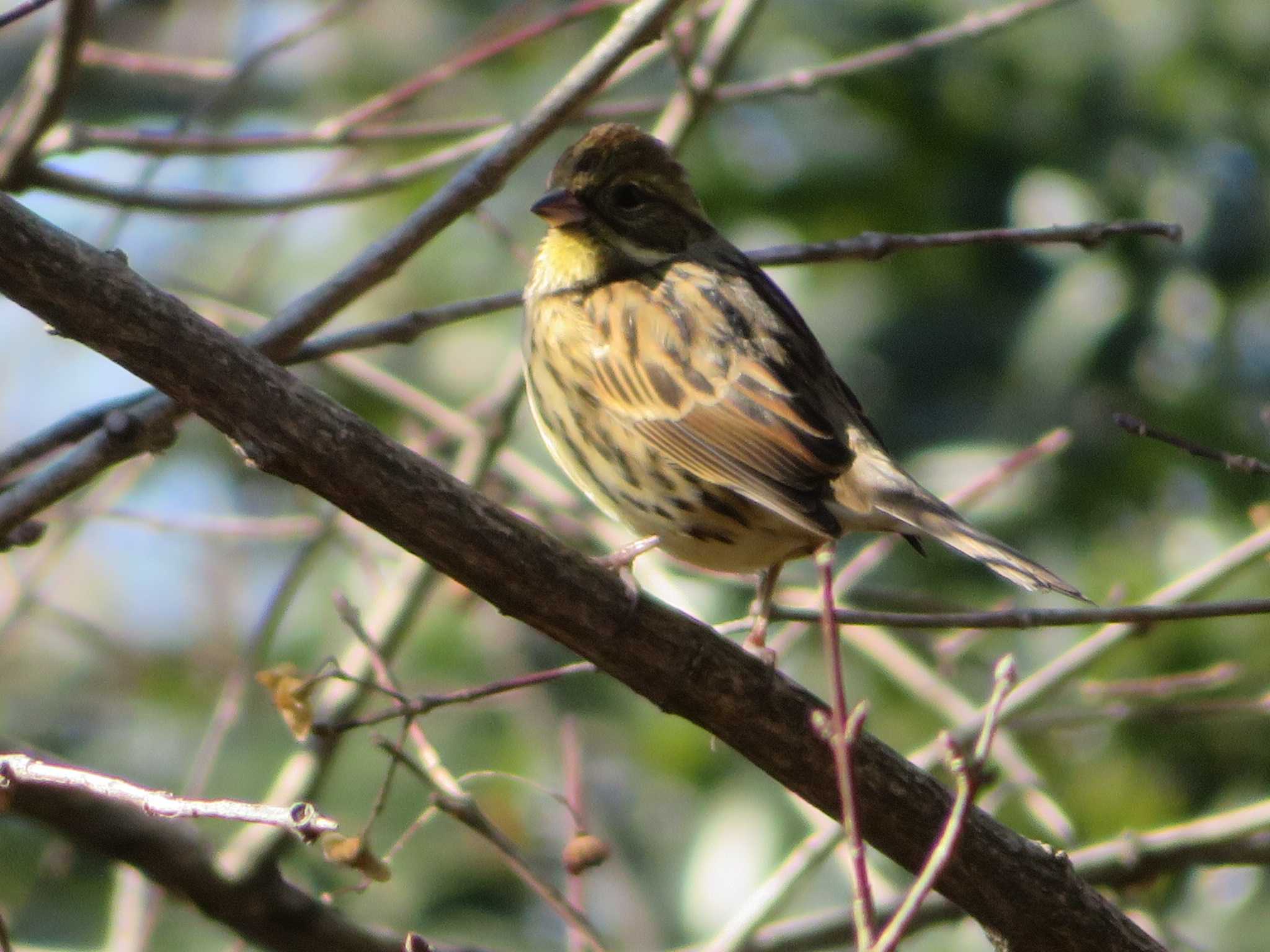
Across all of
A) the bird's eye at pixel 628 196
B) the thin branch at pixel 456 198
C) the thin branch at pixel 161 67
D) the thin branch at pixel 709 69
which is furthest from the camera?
the thin branch at pixel 161 67

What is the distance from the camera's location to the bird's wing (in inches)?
165

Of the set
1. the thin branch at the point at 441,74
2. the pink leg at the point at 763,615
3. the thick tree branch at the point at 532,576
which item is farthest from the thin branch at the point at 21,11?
the pink leg at the point at 763,615

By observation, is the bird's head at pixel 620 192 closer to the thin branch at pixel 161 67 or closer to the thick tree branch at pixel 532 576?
the thin branch at pixel 161 67

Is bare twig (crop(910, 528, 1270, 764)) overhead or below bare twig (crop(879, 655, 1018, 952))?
overhead

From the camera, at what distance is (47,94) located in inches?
158

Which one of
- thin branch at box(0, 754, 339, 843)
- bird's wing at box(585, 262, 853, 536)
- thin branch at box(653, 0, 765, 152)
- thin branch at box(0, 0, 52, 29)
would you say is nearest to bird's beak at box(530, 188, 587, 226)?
bird's wing at box(585, 262, 853, 536)

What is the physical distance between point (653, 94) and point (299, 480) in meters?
4.05

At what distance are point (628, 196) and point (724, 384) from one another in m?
0.67

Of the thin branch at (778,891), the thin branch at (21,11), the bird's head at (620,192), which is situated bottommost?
the thin branch at (778,891)

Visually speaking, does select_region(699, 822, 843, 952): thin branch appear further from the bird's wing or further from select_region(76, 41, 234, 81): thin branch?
select_region(76, 41, 234, 81): thin branch

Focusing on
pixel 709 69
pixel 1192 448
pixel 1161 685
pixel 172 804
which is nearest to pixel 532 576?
pixel 172 804

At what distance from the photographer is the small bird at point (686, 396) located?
4156 millimetres

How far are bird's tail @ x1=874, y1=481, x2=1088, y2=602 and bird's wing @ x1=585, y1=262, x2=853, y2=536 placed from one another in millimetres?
178

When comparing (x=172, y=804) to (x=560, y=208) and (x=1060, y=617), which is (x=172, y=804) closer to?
(x=1060, y=617)
